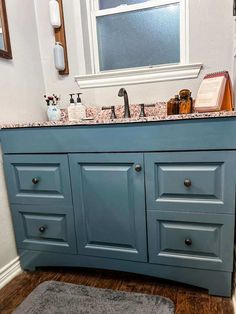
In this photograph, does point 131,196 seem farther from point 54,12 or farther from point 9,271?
point 54,12

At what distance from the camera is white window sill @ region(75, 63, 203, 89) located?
147 centimetres

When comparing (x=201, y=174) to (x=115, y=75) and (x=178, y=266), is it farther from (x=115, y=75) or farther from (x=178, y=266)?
(x=115, y=75)

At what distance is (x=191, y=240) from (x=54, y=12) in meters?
1.63

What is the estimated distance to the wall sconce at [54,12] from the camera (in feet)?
5.19

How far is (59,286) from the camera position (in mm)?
1295

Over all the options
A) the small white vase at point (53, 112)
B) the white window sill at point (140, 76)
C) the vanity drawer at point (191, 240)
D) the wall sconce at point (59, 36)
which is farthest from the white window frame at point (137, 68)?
the vanity drawer at point (191, 240)

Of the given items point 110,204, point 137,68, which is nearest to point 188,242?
point 110,204

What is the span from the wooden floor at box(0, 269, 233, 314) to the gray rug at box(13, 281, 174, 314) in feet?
0.15

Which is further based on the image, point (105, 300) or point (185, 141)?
point (105, 300)

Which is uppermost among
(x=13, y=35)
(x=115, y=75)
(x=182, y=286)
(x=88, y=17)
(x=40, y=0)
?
(x=40, y=0)

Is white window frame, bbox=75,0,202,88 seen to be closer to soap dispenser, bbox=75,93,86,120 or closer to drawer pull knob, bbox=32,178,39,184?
soap dispenser, bbox=75,93,86,120

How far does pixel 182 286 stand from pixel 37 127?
3.69 feet

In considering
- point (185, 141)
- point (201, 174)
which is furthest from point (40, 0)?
point (201, 174)

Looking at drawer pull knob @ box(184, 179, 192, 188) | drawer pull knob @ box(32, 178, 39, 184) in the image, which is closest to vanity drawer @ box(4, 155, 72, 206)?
drawer pull knob @ box(32, 178, 39, 184)
